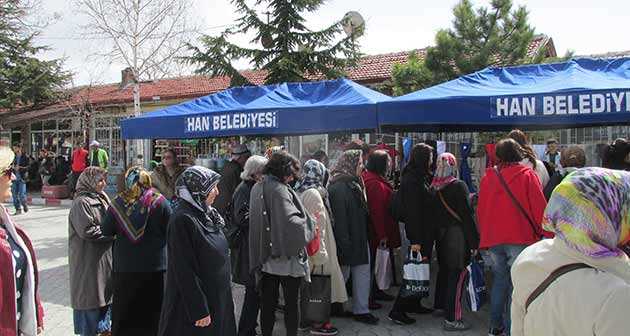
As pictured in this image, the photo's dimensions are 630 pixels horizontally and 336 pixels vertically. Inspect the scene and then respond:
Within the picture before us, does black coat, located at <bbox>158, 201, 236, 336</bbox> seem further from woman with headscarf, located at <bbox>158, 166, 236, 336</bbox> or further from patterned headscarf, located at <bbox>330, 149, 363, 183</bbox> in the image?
patterned headscarf, located at <bbox>330, 149, 363, 183</bbox>

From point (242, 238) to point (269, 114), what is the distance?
2.10m

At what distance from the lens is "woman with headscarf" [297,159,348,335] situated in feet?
15.2

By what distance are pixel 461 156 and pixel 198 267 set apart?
4.34 metres

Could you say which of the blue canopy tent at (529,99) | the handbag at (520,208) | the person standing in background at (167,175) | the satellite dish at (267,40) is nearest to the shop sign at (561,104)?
the blue canopy tent at (529,99)

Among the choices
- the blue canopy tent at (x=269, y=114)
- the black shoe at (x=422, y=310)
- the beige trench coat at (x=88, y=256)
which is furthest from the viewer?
the blue canopy tent at (x=269, y=114)

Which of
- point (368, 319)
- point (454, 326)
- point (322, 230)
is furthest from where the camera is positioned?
point (368, 319)

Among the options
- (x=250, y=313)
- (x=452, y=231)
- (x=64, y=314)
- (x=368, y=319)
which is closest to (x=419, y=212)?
(x=452, y=231)

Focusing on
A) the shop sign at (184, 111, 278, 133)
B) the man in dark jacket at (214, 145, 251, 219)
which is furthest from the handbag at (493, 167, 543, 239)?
the man in dark jacket at (214, 145, 251, 219)

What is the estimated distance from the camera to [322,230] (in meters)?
4.68

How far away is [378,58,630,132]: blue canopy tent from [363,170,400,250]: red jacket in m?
0.67

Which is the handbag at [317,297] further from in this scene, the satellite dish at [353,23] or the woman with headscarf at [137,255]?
the satellite dish at [353,23]

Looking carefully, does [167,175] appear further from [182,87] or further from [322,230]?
[182,87]

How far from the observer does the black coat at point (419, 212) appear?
4.84 metres

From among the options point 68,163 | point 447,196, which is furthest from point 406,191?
point 68,163
